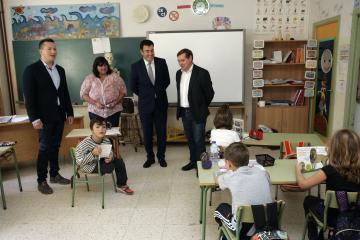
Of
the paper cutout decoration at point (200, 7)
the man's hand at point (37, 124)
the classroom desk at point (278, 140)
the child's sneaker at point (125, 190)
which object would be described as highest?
the paper cutout decoration at point (200, 7)

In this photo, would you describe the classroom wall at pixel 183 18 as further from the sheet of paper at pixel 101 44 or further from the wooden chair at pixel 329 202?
the wooden chair at pixel 329 202

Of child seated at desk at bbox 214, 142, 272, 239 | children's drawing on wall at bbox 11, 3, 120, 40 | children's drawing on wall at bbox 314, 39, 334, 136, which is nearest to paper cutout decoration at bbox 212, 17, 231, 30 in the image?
children's drawing on wall at bbox 314, 39, 334, 136

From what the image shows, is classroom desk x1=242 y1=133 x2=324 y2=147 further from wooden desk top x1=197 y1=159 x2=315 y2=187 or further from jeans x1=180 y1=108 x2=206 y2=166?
jeans x1=180 y1=108 x2=206 y2=166

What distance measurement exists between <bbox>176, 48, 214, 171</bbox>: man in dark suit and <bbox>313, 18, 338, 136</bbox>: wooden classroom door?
1961mm

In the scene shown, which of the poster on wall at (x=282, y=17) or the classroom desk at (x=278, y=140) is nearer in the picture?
the classroom desk at (x=278, y=140)

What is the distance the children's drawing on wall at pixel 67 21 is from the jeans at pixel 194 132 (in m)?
2.32

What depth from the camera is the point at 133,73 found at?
13.9 ft

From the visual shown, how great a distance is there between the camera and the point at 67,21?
548 cm

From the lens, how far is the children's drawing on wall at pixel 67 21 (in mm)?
5430

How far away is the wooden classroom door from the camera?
459 cm

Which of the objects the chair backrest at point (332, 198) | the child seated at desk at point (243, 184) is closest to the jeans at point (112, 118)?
the child seated at desk at point (243, 184)

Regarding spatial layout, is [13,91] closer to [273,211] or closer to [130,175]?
[130,175]

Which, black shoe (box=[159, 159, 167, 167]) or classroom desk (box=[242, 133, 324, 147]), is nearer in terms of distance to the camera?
classroom desk (box=[242, 133, 324, 147])

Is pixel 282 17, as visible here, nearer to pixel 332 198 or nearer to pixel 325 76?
pixel 325 76
